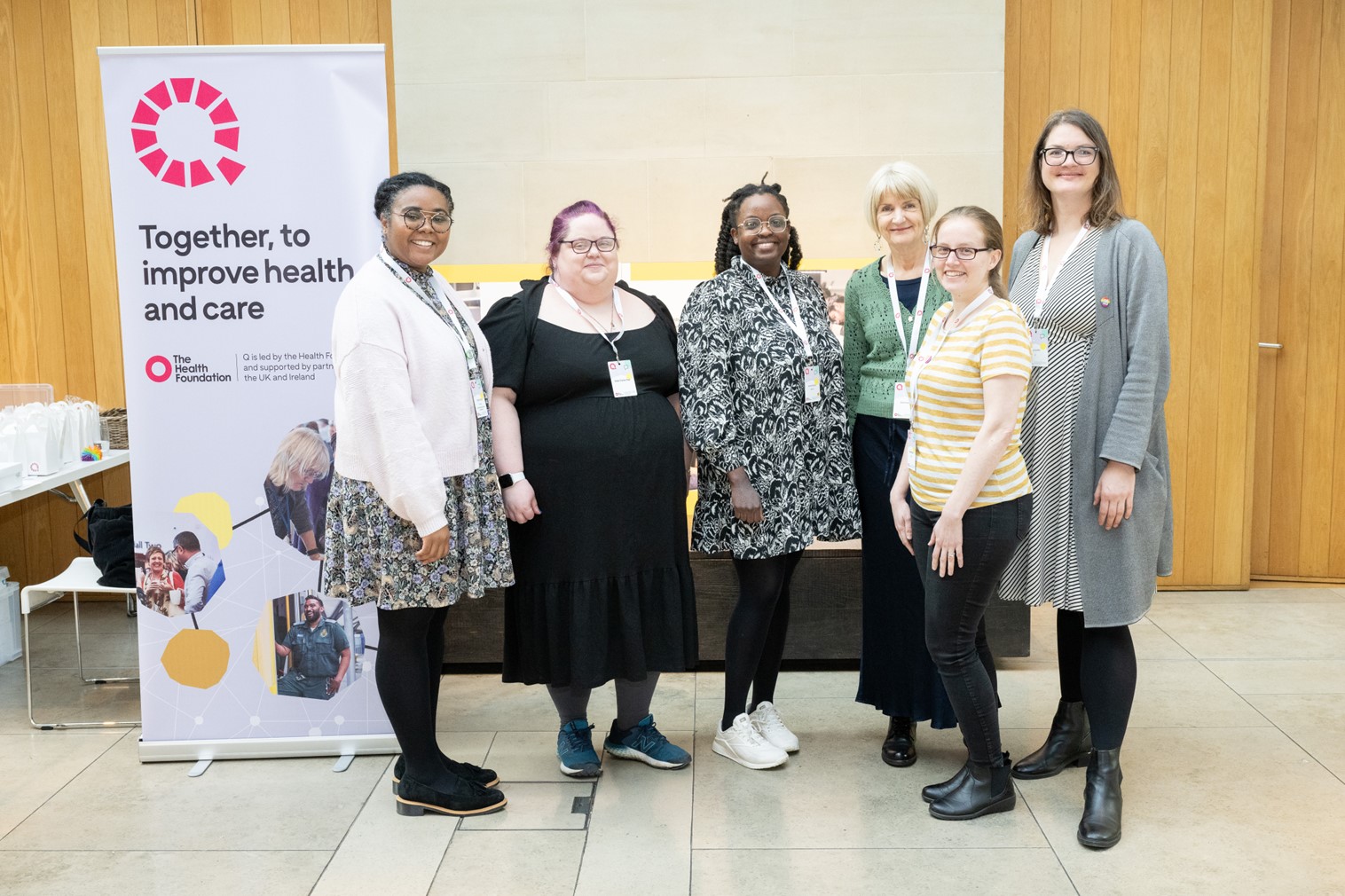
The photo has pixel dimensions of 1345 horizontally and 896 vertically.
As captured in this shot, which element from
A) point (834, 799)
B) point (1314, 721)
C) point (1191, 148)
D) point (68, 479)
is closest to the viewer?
point (834, 799)

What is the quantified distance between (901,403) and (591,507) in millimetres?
846

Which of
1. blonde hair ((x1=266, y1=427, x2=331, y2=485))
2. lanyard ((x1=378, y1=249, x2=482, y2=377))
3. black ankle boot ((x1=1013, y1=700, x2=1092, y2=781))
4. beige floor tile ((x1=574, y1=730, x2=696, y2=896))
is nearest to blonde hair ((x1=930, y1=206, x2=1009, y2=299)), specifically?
lanyard ((x1=378, y1=249, x2=482, y2=377))

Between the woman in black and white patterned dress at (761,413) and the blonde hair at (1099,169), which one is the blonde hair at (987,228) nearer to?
the blonde hair at (1099,169)

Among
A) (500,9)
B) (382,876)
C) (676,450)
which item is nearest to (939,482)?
(676,450)

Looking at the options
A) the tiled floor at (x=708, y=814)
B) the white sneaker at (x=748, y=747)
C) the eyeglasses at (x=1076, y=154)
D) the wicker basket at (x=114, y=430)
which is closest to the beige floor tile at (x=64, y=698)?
the tiled floor at (x=708, y=814)

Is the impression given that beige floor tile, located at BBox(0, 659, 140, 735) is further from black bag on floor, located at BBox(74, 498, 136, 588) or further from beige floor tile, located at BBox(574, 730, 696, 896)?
beige floor tile, located at BBox(574, 730, 696, 896)

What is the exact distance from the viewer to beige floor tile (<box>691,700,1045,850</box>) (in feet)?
9.05

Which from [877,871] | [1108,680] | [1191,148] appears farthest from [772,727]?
[1191,148]

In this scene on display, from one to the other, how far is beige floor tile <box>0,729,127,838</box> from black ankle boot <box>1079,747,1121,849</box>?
2.70 m

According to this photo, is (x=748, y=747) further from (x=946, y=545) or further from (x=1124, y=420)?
(x=1124, y=420)

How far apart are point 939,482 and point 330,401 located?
169 cm

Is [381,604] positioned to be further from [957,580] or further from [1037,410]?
[1037,410]

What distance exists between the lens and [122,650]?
450 centimetres

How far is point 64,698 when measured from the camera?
3.93 metres
